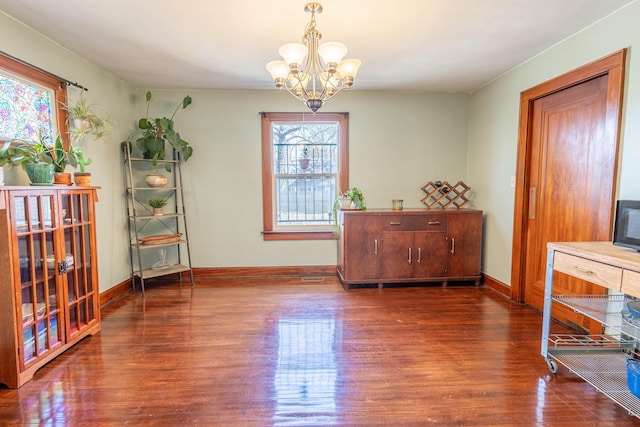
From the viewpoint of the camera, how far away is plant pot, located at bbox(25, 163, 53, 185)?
6.55ft

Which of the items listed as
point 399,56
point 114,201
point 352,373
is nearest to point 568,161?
point 399,56

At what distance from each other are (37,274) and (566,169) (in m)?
3.87

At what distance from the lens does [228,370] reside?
1.96 metres

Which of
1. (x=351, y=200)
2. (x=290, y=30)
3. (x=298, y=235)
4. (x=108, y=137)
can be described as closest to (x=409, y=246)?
(x=351, y=200)

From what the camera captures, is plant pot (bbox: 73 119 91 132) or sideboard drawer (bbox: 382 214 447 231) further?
sideboard drawer (bbox: 382 214 447 231)

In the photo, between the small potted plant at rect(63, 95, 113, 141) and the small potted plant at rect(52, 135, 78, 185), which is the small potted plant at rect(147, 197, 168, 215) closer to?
the small potted plant at rect(63, 95, 113, 141)

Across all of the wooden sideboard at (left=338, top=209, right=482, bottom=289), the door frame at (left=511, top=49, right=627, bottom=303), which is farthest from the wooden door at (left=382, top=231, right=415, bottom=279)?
the door frame at (left=511, top=49, right=627, bottom=303)

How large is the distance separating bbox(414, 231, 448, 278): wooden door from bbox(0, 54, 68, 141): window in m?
3.47

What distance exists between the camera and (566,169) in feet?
8.45

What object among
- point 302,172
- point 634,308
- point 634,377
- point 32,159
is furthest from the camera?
point 302,172

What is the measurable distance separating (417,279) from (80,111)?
3573 mm

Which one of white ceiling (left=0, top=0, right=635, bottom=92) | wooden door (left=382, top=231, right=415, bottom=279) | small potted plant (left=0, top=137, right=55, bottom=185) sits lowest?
wooden door (left=382, top=231, right=415, bottom=279)

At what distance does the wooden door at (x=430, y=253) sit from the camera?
350 cm

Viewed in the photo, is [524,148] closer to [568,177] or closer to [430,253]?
[568,177]
